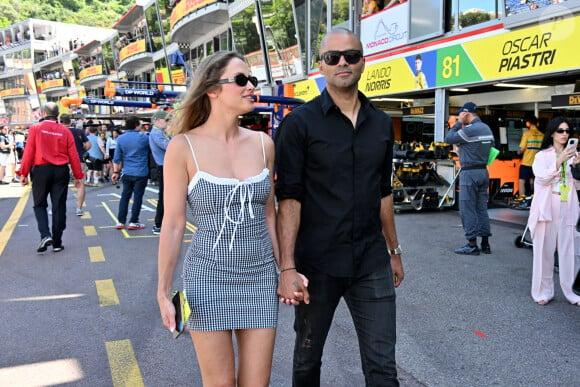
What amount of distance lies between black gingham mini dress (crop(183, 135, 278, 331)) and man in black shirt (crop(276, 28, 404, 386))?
188mm

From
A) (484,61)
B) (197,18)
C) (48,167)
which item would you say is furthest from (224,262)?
(197,18)

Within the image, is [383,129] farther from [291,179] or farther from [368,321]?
[368,321]

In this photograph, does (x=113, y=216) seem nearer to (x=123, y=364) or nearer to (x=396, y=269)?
(x=123, y=364)

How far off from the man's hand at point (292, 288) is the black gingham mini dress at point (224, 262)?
6 cm

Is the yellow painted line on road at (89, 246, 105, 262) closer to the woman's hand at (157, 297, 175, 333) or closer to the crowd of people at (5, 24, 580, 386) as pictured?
the crowd of people at (5, 24, 580, 386)

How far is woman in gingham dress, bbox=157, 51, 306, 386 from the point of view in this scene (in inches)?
78.2

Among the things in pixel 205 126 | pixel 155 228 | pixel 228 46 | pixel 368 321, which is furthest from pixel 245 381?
pixel 228 46

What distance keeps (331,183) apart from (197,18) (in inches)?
1017

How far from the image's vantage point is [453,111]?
1420cm

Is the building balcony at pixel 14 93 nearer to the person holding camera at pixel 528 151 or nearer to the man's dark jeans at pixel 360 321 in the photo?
the person holding camera at pixel 528 151

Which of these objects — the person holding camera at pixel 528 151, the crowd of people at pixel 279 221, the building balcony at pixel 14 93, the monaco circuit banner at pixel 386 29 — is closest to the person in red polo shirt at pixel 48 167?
the crowd of people at pixel 279 221

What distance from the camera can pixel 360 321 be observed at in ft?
7.61

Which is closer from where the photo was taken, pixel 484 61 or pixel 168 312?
pixel 168 312

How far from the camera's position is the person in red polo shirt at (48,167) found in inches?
266
